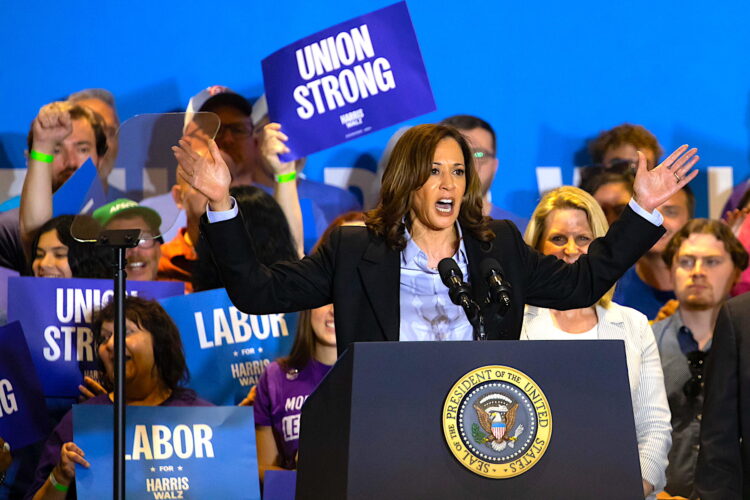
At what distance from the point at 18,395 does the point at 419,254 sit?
6.60 ft

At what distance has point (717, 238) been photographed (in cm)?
416

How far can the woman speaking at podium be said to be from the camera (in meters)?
2.46

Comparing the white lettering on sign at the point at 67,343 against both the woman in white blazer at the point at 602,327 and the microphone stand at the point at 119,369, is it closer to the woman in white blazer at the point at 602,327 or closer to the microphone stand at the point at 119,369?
the microphone stand at the point at 119,369

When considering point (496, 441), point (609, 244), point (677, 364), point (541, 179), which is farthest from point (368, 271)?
point (541, 179)

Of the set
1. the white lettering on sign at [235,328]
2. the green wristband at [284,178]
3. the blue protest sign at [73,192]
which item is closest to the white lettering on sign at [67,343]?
the white lettering on sign at [235,328]

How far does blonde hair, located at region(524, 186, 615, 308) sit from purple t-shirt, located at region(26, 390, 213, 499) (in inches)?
54.1

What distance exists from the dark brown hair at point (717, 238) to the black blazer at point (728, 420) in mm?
1536

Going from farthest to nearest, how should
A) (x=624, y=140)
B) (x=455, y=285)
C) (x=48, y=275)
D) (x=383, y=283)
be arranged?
(x=624, y=140) → (x=48, y=275) → (x=383, y=283) → (x=455, y=285)

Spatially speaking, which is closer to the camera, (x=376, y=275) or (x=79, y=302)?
(x=376, y=275)

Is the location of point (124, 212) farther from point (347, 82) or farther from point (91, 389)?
point (347, 82)

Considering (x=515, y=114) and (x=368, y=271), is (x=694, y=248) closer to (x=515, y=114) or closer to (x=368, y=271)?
(x=515, y=114)

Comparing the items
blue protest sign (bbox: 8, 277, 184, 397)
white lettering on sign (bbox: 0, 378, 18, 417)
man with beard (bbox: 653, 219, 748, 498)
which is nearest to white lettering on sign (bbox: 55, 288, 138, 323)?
blue protest sign (bbox: 8, 277, 184, 397)

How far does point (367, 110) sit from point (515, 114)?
0.91 meters

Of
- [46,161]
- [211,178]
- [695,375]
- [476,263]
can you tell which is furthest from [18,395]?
[695,375]
